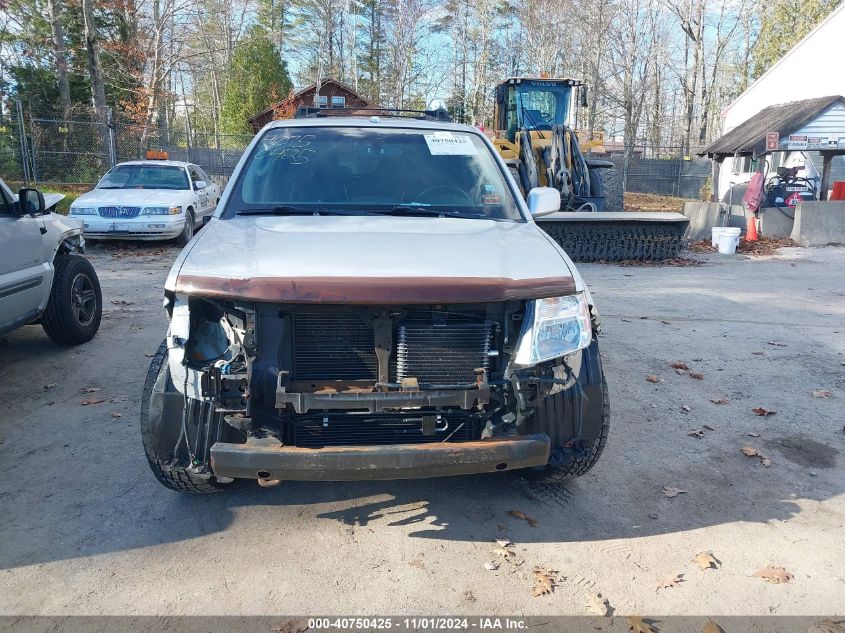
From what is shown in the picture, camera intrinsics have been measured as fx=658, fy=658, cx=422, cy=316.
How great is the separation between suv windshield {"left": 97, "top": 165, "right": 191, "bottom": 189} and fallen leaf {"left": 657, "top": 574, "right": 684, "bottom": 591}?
12.6 metres

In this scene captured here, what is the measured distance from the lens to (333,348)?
114 inches

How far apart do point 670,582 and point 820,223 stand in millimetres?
14436

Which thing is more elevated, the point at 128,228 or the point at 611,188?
the point at 611,188

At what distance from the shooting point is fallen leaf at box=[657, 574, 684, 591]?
2842mm

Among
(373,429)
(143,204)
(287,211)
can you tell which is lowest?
(373,429)

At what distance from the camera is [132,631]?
2527 mm

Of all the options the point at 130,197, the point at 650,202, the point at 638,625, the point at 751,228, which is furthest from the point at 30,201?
the point at 650,202

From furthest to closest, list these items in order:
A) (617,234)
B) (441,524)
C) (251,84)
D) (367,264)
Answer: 1. (251,84)
2. (617,234)
3. (441,524)
4. (367,264)

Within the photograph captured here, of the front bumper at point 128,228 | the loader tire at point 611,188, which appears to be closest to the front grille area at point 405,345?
the front bumper at point 128,228

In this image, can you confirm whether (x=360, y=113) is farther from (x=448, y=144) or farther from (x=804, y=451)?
(x=804, y=451)

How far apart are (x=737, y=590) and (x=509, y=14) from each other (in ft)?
161

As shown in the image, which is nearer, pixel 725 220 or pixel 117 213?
pixel 117 213

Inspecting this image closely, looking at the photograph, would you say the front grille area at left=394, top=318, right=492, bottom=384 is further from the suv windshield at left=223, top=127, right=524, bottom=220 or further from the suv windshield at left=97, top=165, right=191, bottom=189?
the suv windshield at left=97, top=165, right=191, bottom=189

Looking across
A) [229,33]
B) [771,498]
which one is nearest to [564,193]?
[771,498]
